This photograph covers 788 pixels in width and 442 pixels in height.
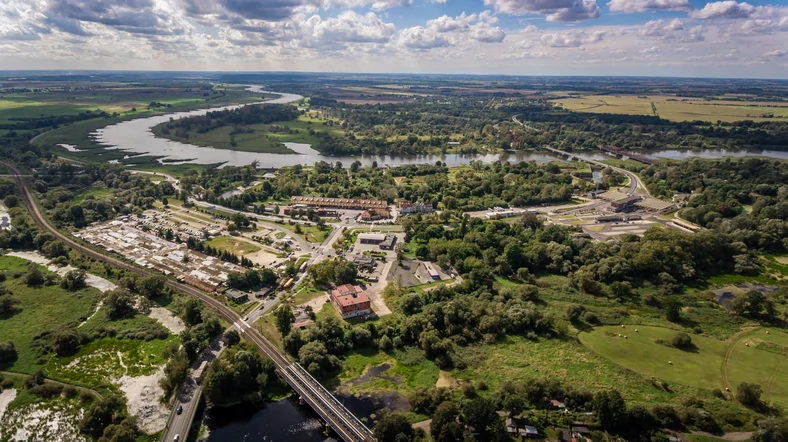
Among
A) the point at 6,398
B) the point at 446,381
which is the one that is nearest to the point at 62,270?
the point at 6,398

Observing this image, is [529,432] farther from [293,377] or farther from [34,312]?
[34,312]

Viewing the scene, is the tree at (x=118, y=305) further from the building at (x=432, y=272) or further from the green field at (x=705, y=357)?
the green field at (x=705, y=357)

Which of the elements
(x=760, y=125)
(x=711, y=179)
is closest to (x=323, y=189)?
(x=711, y=179)

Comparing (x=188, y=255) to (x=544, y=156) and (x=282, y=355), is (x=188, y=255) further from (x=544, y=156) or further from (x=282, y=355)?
(x=544, y=156)

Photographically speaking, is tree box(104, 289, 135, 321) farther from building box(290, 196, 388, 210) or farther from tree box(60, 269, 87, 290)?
building box(290, 196, 388, 210)

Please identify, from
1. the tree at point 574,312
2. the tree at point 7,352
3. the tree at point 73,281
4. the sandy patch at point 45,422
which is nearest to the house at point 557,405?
the tree at point 574,312

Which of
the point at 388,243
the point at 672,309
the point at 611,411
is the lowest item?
the point at 611,411
